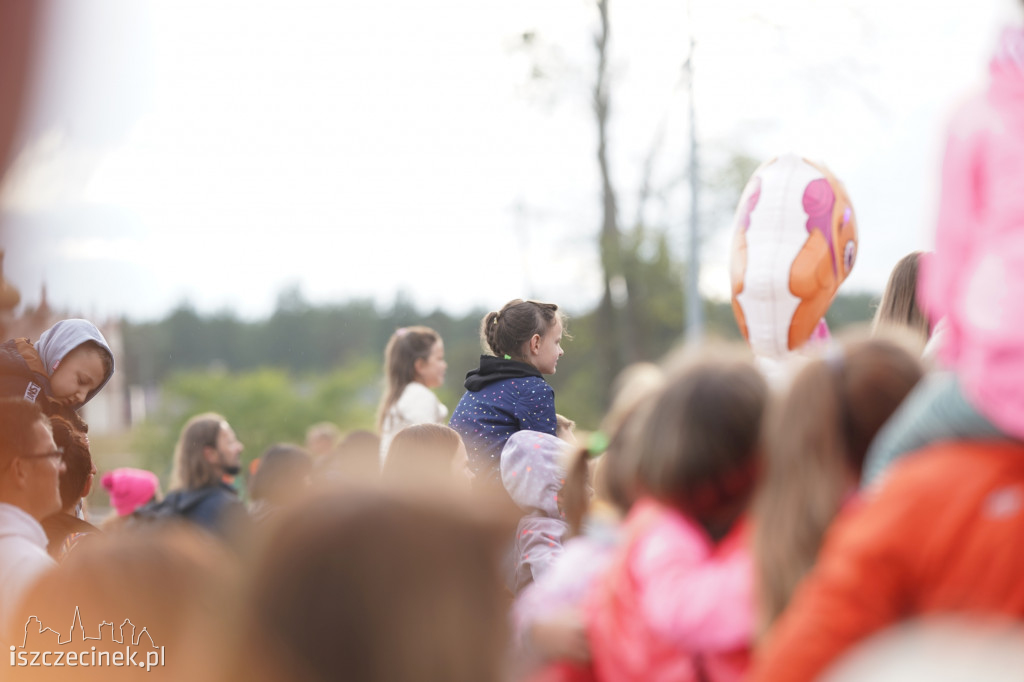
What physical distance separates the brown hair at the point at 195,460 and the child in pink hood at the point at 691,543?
138 inches

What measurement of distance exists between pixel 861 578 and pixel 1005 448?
0.26m

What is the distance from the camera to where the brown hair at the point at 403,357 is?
16.1 ft

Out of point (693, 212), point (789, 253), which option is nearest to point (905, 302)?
point (789, 253)

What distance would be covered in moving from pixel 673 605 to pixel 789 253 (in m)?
2.00

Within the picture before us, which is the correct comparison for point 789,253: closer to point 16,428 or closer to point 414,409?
point 414,409

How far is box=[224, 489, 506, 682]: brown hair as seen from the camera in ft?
3.77

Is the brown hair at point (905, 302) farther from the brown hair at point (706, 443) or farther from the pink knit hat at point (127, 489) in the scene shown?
the pink knit hat at point (127, 489)

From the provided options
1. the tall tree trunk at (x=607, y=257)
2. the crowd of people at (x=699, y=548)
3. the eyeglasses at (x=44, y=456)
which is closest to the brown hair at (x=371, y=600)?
the crowd of people at (x=699, y=548)

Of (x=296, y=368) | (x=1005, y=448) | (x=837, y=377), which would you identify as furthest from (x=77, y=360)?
(x=296, y=368)

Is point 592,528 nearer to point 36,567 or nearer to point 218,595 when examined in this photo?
point 218,595

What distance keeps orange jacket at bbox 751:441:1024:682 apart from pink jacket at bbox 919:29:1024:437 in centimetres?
9

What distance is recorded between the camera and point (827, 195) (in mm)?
3312

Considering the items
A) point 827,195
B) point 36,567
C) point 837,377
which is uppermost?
point 827,195

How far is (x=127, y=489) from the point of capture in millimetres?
5457
